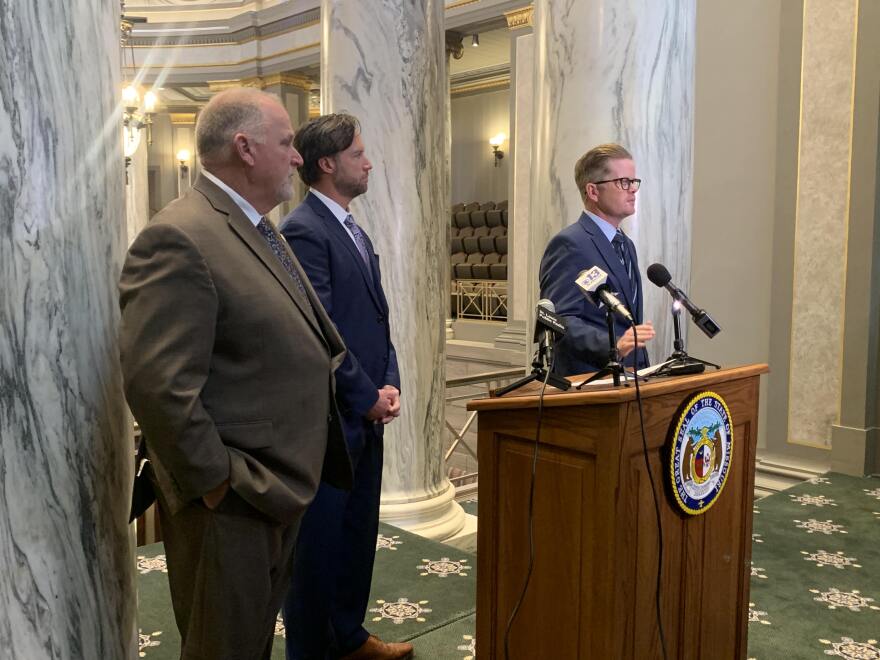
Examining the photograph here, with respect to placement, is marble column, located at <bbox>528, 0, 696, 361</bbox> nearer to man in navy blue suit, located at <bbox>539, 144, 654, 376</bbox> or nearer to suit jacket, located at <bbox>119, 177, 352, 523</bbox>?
man in navy blue suit, located at <bbox>539, 144, 654, 376</bbox>

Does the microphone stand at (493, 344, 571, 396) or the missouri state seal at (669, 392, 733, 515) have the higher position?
the microphone stand at (493, 344, 571, 396)

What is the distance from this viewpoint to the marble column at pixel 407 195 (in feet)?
12.4

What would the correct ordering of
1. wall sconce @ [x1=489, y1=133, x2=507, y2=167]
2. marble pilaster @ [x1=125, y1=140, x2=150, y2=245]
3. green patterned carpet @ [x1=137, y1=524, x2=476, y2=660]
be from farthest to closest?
1. wall sconce @ [x1=489, y1=133, x2=507, y2=167]
2. marble pilaster @ [x1=125, y1=140, x2=150, y2=245]
3. green patterned carpet @ [x1=137, y1=524, x2=476, y2=660]

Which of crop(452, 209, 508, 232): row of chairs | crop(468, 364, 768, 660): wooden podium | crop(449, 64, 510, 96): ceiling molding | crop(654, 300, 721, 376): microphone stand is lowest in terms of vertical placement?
crop(468, 364, 768, 660): wooden podium

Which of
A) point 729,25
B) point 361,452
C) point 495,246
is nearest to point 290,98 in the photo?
point 495,246

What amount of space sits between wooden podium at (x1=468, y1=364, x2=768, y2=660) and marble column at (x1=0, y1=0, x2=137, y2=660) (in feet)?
2.81

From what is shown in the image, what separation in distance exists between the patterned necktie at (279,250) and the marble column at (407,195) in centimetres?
196

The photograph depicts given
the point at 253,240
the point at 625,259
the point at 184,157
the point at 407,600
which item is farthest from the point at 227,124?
the point at 184,157

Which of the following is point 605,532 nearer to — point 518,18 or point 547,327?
point 547,327

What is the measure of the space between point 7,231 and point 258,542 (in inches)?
27.9

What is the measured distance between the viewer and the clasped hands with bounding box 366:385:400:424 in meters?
2.25

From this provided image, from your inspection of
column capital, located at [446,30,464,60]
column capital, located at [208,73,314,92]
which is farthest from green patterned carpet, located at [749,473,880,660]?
column capital, located at [208,73,314,92]

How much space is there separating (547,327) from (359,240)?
0.75 metres

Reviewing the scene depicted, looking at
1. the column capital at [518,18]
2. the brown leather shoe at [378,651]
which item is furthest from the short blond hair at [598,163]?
Answer: the column capital at [518,18]
